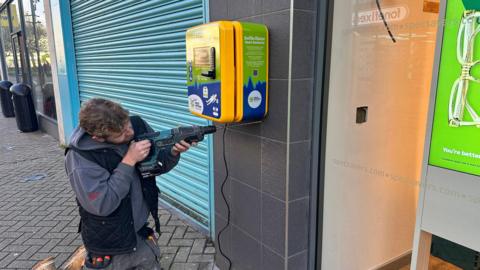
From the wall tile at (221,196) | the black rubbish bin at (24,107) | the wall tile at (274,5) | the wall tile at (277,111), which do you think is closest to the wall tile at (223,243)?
the wall tile at (221,196)

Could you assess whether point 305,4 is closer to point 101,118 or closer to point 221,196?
point 101,118

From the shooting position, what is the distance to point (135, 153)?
1.98 m

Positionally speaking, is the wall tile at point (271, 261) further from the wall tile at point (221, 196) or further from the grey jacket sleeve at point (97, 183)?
the grey jacket sleeve at point (97, 183)

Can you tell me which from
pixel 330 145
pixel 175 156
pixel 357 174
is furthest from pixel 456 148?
pixel 175 156

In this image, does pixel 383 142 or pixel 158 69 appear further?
pixel 158 69

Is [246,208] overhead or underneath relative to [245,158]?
underneath

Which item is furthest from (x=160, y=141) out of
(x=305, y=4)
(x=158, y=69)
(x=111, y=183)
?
(x=158, y=69)

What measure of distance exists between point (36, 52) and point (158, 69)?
6.99 m

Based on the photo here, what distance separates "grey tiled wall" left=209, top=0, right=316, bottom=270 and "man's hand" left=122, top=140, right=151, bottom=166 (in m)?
0.73

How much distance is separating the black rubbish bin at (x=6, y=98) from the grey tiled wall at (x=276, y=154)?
11.8 meters

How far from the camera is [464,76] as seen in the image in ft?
4.91

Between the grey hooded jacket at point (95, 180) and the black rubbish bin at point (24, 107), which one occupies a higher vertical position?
the grey hooded jacket at point (95, 180)

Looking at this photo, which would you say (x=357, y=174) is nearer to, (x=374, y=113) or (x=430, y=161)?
(x=374, y=113)

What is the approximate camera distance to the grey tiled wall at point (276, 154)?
2.01m
